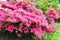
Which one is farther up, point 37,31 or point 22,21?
point 22,21

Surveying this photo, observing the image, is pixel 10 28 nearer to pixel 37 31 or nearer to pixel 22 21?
pixel 22 21

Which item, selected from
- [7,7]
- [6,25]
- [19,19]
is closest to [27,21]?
[19,19]

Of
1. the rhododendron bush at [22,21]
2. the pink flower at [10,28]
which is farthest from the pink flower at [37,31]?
the pink flower at [10,28]

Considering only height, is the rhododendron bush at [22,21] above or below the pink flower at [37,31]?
above

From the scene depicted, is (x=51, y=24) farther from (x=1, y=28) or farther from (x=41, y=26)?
(x=1, y=28)

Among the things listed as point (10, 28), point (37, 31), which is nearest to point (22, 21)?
point (10, 28)

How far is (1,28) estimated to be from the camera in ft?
14.7

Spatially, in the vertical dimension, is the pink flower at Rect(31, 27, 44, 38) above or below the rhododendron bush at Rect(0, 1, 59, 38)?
below

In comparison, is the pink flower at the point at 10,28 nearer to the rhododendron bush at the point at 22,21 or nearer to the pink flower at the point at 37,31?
the rhododendron bush at the point at 22,21

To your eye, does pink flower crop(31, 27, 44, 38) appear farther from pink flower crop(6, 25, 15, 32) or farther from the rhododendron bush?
pink flower crop(6, 25, 15, 32)

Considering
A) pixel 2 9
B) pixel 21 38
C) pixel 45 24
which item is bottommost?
pixel 21 38

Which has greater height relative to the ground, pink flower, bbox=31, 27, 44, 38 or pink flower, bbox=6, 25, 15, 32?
pink flower, bbox=6, 25, 15, 32

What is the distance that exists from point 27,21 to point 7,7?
2.50ft

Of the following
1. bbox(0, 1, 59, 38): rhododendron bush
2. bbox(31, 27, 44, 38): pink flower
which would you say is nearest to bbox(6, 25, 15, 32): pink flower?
bbox(0, 1, 59, 38): rhododendron bush
